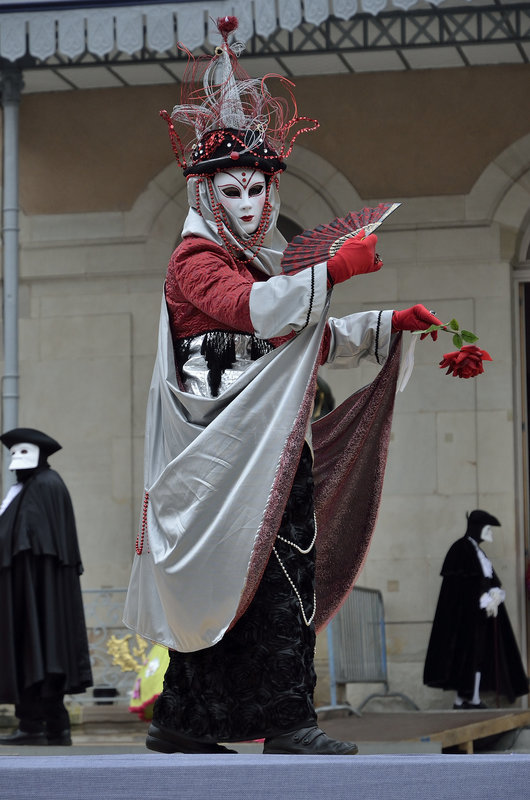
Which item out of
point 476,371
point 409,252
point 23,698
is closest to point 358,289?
point 409,252

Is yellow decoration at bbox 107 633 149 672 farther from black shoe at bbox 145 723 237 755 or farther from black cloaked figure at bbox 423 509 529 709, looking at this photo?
black shoe at bbox 145 723 237 755

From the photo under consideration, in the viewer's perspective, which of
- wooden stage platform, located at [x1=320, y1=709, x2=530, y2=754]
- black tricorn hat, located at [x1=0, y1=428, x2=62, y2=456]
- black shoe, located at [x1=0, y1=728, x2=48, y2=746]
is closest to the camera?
wooden stage platform, located at [x1=320, y1=709, x2=530, y2=754]

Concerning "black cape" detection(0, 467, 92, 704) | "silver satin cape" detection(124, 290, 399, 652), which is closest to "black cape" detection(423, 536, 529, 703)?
"black cape" detection(0, 467, 92, 704)

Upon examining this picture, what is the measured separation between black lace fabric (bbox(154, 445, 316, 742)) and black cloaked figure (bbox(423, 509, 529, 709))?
6.75 m

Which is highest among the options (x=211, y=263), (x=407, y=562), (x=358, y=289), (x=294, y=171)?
(x=294, y=171)

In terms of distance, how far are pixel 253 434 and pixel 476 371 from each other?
0.72m

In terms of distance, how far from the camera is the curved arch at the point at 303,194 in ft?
39.3

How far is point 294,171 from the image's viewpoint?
1207cm

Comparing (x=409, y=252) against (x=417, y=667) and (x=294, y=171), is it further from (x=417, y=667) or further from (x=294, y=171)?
(x=417, y=667)

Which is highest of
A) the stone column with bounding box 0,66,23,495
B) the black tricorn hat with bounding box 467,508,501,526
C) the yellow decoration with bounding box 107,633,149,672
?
the stone column with bounding box 0,66,23,495

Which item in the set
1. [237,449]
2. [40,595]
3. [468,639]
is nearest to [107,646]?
[40,595]

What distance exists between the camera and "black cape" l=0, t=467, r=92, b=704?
8391 millimetres

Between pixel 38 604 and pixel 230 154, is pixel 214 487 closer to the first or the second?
pixel 230 154

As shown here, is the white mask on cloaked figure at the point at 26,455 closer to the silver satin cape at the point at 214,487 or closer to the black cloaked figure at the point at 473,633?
the black cloaked figure at the point at 473,633
